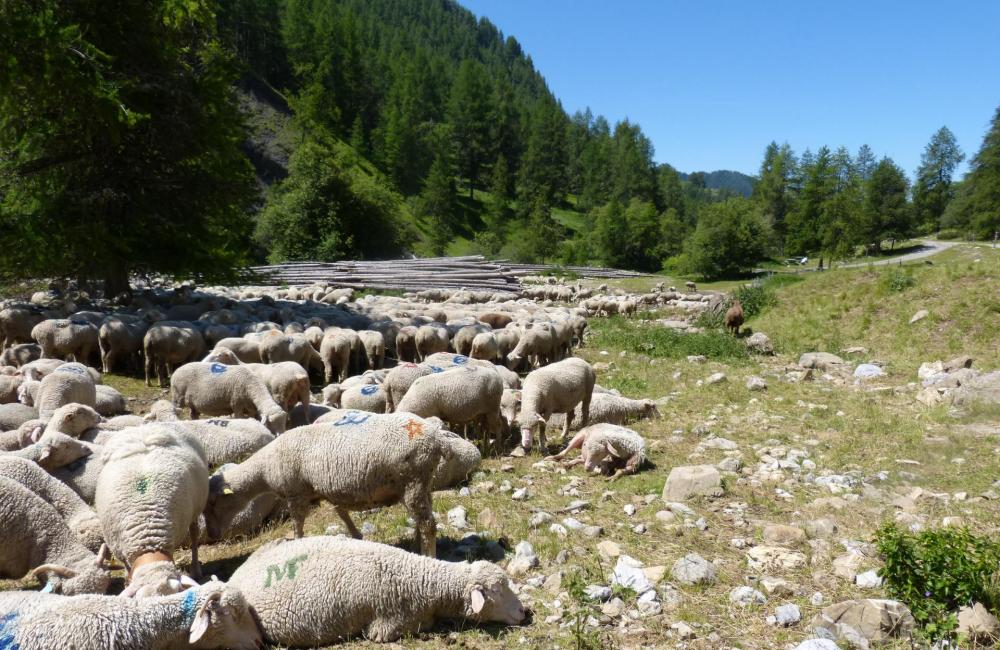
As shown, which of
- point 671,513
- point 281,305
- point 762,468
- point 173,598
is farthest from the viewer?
point 281,305

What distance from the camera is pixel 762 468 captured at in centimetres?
838

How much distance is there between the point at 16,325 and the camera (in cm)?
1509

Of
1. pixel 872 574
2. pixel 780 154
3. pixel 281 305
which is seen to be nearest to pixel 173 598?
pixel 872 574

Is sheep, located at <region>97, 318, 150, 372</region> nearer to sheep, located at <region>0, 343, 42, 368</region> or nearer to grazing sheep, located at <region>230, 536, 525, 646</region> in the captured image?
sheep, located at <region>0, 343, 42, 368</region>

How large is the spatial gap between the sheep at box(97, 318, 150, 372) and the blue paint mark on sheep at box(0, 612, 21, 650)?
11696mm

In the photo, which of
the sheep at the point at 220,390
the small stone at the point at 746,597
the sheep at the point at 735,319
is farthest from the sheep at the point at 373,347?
the sheep at the point at 735,319

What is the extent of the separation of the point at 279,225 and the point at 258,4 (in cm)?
6146

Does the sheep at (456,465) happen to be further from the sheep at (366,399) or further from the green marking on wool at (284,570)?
the green marking on wool at (284,570)

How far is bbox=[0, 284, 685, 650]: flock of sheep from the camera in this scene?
172 inches

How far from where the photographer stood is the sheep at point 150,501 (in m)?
5.05

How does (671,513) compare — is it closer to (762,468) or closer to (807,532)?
(807,532)

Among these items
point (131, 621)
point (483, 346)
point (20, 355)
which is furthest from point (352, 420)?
point (20, 355)

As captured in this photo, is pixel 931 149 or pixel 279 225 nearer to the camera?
pixel 279 225

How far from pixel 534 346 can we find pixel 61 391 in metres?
10.3
